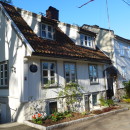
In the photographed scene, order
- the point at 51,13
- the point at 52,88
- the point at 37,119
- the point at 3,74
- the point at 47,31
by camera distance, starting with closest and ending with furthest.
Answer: the point at 37,119, the point at 52,88, the point at 3,74, the point at 47,31, the point at 51,13

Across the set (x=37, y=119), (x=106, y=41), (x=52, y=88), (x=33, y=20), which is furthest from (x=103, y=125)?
(x=106, y=41)

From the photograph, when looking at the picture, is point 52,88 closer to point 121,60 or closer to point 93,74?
point 93,74

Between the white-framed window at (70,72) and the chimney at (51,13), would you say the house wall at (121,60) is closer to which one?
the white-framed window at (70,72)

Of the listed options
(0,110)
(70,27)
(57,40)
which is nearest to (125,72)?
(70,27)

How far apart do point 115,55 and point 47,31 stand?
9.22m

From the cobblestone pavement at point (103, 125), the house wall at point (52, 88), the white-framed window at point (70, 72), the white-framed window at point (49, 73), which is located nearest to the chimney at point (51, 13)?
the house wall at point (52, 88)

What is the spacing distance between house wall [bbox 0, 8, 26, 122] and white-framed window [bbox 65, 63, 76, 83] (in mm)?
3685

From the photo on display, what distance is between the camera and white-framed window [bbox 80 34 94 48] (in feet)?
51.3

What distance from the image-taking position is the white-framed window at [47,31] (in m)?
12.4

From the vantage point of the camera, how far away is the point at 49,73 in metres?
10.8

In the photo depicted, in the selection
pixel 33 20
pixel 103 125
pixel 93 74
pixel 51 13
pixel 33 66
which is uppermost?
pixel 51 13

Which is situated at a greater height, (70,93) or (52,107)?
(70,93)

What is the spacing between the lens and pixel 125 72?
20.0m

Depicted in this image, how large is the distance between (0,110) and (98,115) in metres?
6.94
